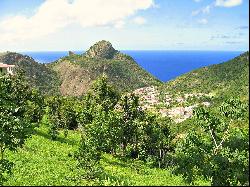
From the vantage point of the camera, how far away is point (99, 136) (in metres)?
52.6

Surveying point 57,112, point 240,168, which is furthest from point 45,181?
point 57,112

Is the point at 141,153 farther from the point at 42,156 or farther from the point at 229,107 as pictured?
the point at 229,107

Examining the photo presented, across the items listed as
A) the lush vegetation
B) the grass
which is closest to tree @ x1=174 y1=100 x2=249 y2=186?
the lush vegetation

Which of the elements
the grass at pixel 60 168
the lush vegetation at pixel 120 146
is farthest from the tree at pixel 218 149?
the grass at pixel 60 168

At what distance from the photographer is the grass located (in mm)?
40875

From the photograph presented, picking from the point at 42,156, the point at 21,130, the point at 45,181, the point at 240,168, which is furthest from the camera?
the point at 42,156

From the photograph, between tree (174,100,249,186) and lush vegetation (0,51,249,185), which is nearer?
tree (174,100,249,186)

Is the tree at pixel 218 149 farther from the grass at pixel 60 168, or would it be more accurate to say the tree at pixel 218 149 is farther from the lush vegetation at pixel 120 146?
the grass at pixel 60 168

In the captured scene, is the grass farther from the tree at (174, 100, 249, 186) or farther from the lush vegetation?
the tree at (174, 100, 249, 186)

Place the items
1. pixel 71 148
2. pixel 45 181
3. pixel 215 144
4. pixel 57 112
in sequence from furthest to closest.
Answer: pixel 57 112 < pixel 71 148 < pixel 45 181 < pixel 215 144

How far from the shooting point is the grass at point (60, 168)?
4088 cm

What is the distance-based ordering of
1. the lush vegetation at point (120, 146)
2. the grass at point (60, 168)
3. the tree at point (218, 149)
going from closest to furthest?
the tree at point (218, 149)
the lush vegetation at point (120, 146)
the grass at point (60, 168)

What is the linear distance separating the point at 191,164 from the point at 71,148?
1996 inches

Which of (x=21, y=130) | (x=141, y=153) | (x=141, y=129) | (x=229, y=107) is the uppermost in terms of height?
(x=229, y=107)
